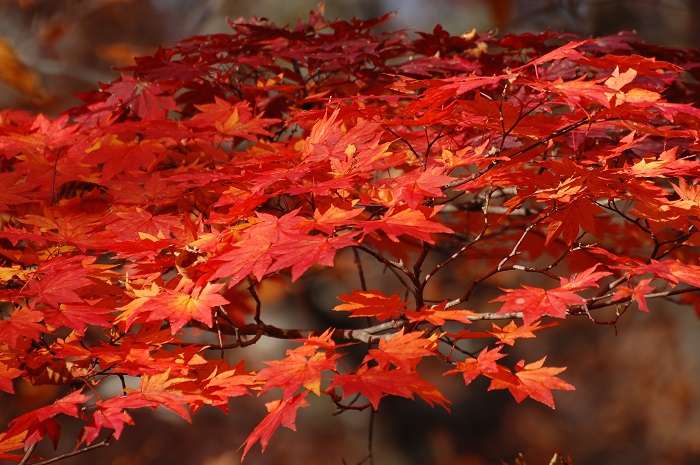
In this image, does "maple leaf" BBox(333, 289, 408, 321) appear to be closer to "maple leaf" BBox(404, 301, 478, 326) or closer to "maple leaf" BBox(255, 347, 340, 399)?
"maple leaf" BBox(404, 301, 478, 326)

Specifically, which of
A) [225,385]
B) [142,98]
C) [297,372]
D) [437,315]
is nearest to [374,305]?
[437,315]

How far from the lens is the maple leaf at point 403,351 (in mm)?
1335

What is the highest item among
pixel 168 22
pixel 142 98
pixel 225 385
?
pixel 142 98

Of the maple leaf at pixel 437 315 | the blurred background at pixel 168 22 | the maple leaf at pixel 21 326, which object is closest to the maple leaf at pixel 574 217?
the maple leaf at pixel 437 315

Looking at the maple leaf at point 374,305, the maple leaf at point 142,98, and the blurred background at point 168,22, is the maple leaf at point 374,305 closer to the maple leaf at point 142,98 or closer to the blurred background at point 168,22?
the maple leaf at point 142,98

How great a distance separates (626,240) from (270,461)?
3499mm

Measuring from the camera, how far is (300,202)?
5.86 feet

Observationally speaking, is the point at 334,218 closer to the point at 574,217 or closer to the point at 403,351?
the point at 403,351

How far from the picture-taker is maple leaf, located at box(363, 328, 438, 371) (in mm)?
1335

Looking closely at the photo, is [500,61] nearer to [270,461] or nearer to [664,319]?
[270,461]

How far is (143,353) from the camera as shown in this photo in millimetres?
1446

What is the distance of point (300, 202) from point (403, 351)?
56 centimetres

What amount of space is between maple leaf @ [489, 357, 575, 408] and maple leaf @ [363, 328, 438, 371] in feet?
0.57

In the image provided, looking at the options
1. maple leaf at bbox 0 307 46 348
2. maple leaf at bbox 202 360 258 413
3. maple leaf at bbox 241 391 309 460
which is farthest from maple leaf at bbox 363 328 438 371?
maple leaf at bbox 0 307 46 348
